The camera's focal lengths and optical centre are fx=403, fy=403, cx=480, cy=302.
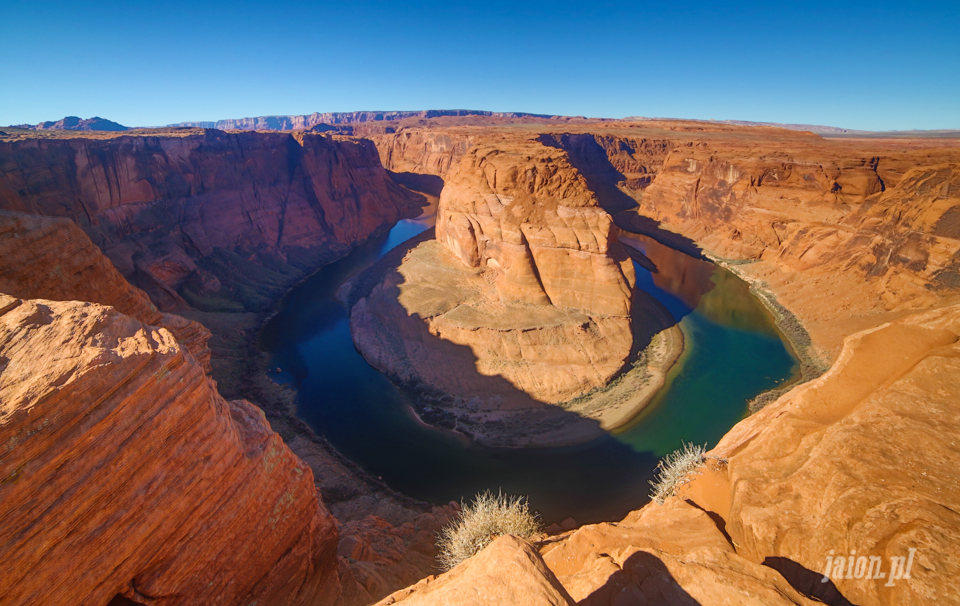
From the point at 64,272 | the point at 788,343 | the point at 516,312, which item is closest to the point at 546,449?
the point at 516,312

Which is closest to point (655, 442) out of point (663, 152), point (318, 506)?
point (318, 506)

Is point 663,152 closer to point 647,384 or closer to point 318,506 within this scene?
point 647,384

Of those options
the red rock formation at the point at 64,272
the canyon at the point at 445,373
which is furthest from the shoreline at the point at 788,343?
the red rock formation at the point at 64,272

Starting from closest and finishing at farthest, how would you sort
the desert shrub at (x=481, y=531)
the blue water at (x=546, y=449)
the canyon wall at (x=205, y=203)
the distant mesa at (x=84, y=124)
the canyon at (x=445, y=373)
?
the canyon at (x=445, y=373)
the desert shrub at (x=481, y=531)
the blue water at (x=546, y=449)
the canyon wall at (x=205, y=203)
the distant mesa at (x=84, y=124)

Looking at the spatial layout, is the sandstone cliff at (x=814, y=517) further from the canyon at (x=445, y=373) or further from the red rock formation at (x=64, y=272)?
the red rock formation at (x=64, y=272)

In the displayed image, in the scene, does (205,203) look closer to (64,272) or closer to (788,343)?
(64,272)

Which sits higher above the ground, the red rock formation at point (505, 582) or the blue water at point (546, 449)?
the red rock formation at point (505, 582)
